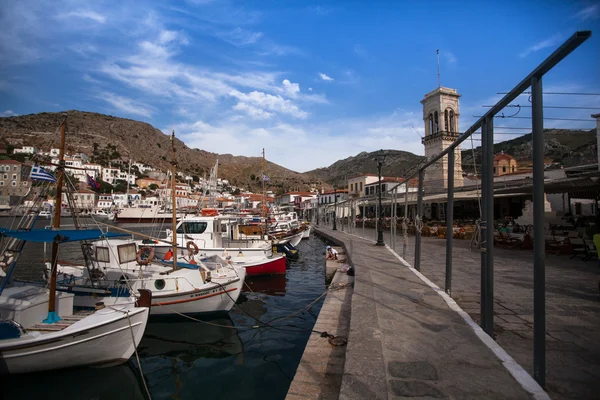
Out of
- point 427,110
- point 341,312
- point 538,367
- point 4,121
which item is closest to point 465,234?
point 341,312

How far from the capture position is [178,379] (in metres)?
5.72

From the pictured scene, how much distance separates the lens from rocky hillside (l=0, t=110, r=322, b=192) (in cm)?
12656

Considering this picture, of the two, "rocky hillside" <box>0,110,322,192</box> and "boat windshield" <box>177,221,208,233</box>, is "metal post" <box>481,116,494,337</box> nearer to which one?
"boat windshield" <box>177,221,208,233</box>

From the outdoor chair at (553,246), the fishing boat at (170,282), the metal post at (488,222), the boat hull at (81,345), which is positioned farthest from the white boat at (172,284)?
the outdoor chair at (553,246)

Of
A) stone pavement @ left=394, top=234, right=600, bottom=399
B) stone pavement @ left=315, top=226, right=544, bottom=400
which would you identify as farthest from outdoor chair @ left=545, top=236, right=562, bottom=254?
stone pavement @ left=315, top=226, right=544, bottom=400

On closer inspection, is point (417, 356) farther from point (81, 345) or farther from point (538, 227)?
point (81, 345)

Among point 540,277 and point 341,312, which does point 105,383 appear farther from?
point 540,277

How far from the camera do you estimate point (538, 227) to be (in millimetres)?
2715

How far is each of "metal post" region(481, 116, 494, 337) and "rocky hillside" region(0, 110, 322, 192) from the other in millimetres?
120046

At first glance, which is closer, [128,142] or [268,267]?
[268,267]

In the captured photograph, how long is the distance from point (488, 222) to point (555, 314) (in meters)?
2.41

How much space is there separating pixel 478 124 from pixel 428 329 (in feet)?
9.31

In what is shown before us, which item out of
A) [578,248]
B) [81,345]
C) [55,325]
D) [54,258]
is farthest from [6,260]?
[578,248]

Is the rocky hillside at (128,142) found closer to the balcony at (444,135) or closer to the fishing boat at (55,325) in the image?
the balcony at (444,135)
